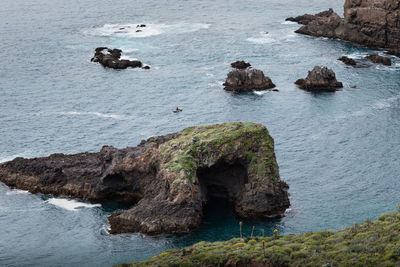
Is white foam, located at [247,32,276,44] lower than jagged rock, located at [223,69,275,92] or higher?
higher

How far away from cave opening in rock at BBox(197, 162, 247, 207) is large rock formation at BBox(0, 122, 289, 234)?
94 mm

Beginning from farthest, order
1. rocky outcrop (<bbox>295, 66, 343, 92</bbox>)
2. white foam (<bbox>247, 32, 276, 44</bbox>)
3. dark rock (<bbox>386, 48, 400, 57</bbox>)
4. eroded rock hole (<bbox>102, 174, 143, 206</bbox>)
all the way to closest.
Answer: white foam (<bbox>247, 32, 276, 44</bbox>), dark rock (<bbox>386, 48, 400, 57</bbox>), rocky outcrop (<bbox>295, 66, 343, 92</bbox>), eroded rock hole (<bbox>102, 174, 143, 206</bbox>)

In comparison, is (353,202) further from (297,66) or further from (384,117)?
(297,66)

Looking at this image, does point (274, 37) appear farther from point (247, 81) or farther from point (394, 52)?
point (247, 81)

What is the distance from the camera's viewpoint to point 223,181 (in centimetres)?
9044

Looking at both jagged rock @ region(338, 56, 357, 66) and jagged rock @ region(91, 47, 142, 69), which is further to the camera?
jagged rock @ region(91, 47, 142, 69)

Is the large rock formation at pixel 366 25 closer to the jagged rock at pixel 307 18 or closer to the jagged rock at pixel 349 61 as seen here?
the jagged rock at pixel 307 18

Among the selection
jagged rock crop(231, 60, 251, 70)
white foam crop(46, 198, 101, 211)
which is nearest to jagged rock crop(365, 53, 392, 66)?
jagged rock crop(231, 60, 251, 70)

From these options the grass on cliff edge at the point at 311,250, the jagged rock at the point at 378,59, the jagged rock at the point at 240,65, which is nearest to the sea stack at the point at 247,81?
the jagged rock at the point at 240,65

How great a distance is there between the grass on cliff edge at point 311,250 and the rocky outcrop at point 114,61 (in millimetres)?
84934

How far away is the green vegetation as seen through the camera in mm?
87131

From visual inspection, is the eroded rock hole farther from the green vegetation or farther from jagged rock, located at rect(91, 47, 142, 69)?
jagged rock, located at rect(91, 47, 142, 69)

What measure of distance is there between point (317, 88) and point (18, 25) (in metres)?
96.4

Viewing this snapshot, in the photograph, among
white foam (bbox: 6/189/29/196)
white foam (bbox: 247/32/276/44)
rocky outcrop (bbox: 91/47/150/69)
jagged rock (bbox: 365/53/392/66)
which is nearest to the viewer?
white foam (bbox: 6/189/29/196)
